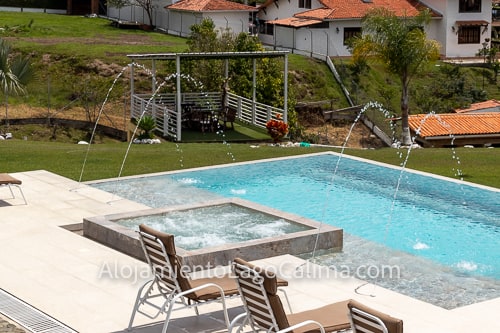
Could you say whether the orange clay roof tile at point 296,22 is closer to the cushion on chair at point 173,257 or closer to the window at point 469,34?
the window at point 469,34

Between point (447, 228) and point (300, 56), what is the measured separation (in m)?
40.0

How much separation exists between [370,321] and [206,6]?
2064 inches

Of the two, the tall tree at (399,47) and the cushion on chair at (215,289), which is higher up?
Result: the tall tree at (399,47)

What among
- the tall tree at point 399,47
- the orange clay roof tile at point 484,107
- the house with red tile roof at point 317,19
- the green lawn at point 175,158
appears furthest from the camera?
the house with red tile roof at point 317,19

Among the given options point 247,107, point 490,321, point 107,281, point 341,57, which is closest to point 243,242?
point 107,281

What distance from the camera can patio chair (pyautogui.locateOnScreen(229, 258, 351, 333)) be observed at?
877 centimetres

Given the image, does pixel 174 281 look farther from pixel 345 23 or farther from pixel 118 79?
pixel 345 23

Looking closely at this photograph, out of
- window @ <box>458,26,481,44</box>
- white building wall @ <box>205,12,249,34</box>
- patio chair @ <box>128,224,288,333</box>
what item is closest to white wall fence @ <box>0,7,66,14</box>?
white building wall @ <box>205,12,249,34</box>

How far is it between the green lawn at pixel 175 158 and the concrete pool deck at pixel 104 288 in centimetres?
502

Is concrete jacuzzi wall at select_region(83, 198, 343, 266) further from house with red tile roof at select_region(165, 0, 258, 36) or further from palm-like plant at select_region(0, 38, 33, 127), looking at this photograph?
house with red tile roof at select_region(165, 0, 258, 36)

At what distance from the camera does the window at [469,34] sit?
64625 millimetres

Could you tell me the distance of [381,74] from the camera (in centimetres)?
5691

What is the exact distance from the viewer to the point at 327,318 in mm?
9281

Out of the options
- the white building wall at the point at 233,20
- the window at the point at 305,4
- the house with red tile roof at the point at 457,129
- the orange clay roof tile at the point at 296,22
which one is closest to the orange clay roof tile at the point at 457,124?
the house with red tile roof at the point at 457,129
